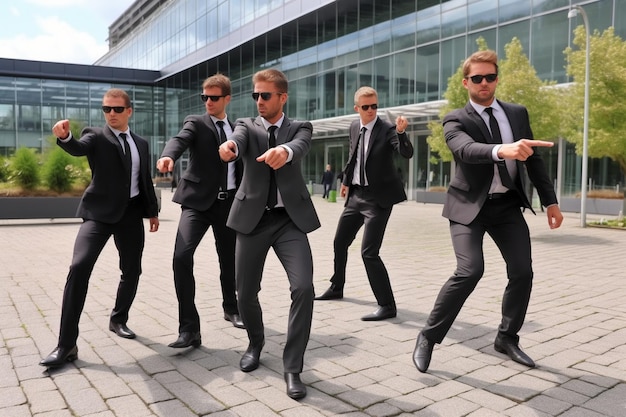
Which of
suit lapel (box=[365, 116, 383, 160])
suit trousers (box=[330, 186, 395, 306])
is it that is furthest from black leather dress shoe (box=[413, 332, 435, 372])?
suit lapel (box=[365, 116, 383, 160])

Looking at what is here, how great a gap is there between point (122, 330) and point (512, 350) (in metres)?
3.03

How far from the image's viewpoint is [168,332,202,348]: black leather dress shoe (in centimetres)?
422

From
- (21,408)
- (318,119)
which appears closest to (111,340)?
(21,408)

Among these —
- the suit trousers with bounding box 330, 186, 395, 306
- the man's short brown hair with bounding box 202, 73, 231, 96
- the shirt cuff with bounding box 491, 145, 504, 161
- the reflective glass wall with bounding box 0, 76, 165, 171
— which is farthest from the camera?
the reflective glass wall with bounding box 0, 76, 165, 171

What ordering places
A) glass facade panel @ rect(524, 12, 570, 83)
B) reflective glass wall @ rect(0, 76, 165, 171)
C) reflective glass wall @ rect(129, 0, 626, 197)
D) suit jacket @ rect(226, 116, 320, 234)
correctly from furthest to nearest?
reflective glass wall @ rect(0, 76, 165, 171)
reflective glass wall @ rect(129, 0, 626, 197)
glass facade panel @ rect(524, 12, 570, 83)
suit jacket @ rect(226, 116, 320, 234)

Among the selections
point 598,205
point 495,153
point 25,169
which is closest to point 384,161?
point 495,153

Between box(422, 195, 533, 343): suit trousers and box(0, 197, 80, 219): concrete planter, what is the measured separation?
13995 millimetres

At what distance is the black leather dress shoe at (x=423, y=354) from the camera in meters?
3.78

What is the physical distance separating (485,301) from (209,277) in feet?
11.6

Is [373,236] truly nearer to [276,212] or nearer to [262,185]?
[276,212]

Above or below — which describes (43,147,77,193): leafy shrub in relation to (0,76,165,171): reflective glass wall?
below

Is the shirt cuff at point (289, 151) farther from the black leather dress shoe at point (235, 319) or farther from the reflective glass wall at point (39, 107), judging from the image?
the reflective glass wall at point (39, 107)

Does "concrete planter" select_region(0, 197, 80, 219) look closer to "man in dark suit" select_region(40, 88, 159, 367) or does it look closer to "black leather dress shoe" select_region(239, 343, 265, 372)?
"man in dark suit" select_region(40, 88, 159, 367)

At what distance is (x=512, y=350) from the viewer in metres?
4.03
